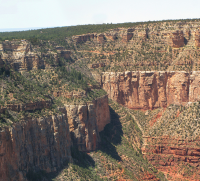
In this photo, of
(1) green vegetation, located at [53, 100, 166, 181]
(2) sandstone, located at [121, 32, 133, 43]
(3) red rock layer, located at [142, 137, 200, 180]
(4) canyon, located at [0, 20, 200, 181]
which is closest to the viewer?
(4) canyon, located at [0, 20, 200, 181]

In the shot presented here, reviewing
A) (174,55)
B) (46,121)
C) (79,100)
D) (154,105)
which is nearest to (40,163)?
(46,121)

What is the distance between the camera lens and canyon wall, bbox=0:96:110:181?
84.0 meters

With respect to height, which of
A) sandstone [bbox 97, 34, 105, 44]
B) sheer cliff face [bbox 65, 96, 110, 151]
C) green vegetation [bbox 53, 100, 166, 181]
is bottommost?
green vegetation [bbox 53, 100, 166, 181]

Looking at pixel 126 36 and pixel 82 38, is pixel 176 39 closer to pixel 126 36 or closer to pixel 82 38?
pixel 126 36

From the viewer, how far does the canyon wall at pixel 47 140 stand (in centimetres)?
8400

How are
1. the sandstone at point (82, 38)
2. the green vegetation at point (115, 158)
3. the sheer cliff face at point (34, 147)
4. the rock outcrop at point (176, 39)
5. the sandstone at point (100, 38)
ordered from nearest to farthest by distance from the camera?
the sheer cliff face at point (34, 147)
the green vegetation at point (115, 158)
the rock outcrop at point (176, 39)
the sandstone at point (100, 38)
the sandstone at point (82, 38)

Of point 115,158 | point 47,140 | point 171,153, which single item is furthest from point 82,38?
point 47,140

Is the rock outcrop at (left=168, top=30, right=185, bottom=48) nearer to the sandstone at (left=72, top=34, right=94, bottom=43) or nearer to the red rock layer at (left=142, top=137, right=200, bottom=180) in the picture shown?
the sandstone at (left=72, top=34, right=94, bottom=43)

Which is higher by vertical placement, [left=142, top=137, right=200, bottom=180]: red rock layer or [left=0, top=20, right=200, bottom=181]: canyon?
[left=0, top=20, right=200, bottom=181]: canyon

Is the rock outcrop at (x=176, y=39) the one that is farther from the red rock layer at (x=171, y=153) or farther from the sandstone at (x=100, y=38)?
the red rock layer at (x=171, y=153)

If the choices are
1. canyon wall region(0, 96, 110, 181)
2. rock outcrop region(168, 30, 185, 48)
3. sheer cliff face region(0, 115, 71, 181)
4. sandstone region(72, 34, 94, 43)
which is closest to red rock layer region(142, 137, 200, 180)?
canyon wall region(0, 96, 110, 181)

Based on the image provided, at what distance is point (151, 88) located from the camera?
136m

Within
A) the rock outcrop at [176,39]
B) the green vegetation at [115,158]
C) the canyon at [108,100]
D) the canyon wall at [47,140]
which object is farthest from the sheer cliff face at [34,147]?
the rock outcrop at [176,39]

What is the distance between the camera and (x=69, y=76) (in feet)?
403
